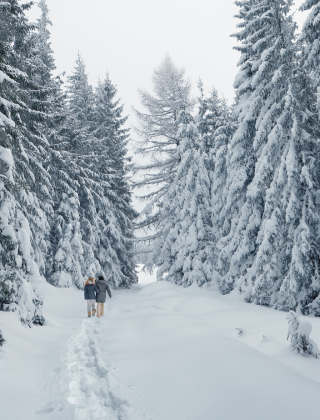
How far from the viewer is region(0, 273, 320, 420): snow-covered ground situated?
3.76 metres

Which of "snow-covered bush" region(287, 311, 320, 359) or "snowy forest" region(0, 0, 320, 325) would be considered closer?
"snow-covered bush" region(287, 311, 320, 359)

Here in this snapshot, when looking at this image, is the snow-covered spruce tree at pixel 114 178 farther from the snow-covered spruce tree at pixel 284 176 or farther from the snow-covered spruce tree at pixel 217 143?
the snow-covered spruce tree at pixel 284 176

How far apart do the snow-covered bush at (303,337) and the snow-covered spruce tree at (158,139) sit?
55.9 feet

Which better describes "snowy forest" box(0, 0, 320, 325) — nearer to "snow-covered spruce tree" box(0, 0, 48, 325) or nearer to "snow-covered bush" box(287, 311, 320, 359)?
"snow-covered spruce tree" box(0, 0, 48, 325)

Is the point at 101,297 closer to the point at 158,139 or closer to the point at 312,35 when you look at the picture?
the point at 312,35

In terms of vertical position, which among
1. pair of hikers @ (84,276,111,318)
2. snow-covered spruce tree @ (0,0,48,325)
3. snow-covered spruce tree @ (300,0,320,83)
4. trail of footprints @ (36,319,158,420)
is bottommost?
trail of footprints @ (36,319,158,420)

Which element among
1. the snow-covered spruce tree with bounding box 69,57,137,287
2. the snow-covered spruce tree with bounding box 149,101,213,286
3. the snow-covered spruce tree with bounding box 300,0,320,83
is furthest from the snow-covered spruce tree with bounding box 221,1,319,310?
the snow-covered spruce tree with bounding box 69,57,137,287

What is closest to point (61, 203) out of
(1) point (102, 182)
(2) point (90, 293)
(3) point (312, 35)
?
(1) point (102, 182)

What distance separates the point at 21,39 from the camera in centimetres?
1205

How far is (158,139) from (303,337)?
62.7 feet

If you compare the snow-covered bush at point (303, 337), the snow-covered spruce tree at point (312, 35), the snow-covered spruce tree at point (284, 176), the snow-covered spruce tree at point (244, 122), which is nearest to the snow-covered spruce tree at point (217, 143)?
the snow-covered spruce tree at point (244, 122)

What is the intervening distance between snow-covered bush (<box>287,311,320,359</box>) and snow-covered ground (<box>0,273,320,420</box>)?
162 mm

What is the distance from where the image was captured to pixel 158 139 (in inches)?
889

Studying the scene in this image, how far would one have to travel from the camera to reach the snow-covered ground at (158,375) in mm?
3762
